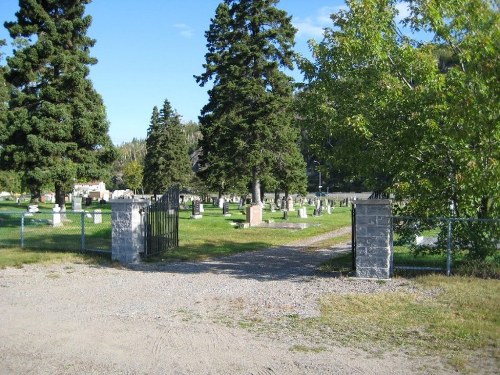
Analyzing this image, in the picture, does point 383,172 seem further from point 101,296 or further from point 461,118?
point 101,296

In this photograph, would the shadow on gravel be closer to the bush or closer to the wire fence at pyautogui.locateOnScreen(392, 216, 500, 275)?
the wire fence at pyautogui.locateOnScreen(392, 216, 500, 275)

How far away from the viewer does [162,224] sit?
15219 millimetres

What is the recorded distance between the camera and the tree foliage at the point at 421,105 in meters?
9.77

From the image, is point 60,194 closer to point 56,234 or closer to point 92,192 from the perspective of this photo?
point 56,234

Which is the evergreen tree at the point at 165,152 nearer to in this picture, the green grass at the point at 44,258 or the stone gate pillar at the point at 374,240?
the green grass at the point at 44,258

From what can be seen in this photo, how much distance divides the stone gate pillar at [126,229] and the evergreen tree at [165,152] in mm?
49042

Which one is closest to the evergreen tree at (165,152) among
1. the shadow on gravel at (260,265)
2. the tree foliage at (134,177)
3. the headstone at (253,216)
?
the tree foliage at (134,177)

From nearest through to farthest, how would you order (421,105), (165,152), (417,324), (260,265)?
1. (417,324)
2. (421,105)
3. (260,265)
4. (165,152)

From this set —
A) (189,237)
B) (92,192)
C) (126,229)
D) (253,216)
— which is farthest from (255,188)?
(92,192)

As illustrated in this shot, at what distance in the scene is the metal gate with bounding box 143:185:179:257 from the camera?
14211mm

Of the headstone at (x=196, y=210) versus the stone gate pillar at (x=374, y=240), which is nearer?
the stone gate pillar at (x=374, y=240)

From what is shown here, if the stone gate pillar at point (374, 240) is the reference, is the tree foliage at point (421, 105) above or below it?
above

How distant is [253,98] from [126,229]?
902 inches

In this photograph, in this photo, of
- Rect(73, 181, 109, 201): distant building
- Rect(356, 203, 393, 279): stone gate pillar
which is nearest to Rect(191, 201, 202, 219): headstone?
Rect(356, 203, 393, 279): stone gate pillar
